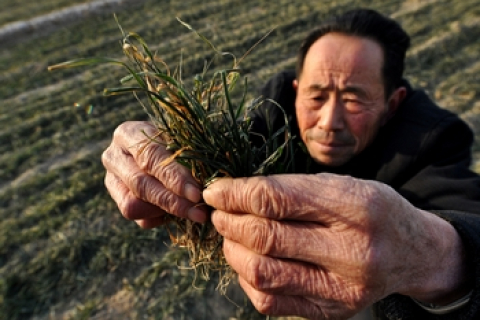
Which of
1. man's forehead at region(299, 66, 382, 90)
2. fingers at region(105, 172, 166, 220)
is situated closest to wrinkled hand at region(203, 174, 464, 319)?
fingers at region(105, 172, 166, 220)

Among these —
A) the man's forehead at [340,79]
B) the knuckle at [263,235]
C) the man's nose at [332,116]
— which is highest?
the man's forehead at [340,79]

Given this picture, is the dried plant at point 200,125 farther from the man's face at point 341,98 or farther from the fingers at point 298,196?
the man's face at point 341,98

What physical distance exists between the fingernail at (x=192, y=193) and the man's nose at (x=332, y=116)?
67cm

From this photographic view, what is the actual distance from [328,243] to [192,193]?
43 cm

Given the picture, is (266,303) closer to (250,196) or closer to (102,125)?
(250,196)

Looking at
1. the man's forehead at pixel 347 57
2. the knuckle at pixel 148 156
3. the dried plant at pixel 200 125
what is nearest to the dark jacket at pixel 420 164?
the dried plant at pixel 200 125

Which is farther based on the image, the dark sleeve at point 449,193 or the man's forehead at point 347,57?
the man's forehead at point 347,57

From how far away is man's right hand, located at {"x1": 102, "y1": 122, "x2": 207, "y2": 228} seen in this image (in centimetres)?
119

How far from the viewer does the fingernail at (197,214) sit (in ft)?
3.94

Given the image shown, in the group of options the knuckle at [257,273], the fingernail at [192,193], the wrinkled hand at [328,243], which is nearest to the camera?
the wrinkled hand at [328,243]

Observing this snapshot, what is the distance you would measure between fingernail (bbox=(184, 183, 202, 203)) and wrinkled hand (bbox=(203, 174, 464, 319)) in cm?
7

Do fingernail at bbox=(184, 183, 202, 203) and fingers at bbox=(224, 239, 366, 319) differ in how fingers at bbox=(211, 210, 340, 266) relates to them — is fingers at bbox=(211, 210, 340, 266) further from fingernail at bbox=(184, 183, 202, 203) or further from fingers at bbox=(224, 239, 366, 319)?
fingernail at bbox=(184, 183, 202, 203)

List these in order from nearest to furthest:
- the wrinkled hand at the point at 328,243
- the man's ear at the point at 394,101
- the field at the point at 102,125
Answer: the wrinkled hand at the point at 328,243
the man's ear at the point at 394,101
the field at the point at 102,125

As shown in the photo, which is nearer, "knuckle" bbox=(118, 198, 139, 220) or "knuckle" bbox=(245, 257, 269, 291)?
"knuckle" bbox=(245, 257, 269, 291)
